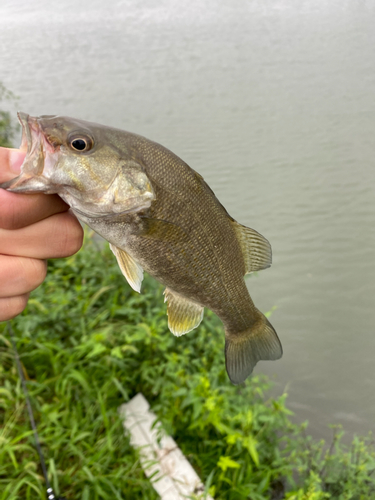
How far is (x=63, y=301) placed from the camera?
118 inches

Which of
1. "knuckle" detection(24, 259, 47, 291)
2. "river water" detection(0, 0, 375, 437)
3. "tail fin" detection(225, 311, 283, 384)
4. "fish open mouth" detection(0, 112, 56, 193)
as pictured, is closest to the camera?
"fish open mouth" detection(0, 112, 56, 193)

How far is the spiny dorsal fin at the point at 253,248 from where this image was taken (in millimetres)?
1481

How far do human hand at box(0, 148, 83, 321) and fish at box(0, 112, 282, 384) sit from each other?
77 mm

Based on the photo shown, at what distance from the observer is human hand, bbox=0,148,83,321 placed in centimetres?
121

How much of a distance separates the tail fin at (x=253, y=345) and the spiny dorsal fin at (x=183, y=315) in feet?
0.65

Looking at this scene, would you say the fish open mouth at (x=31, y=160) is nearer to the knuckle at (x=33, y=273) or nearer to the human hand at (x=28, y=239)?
the human hand at (x=28, y=239)

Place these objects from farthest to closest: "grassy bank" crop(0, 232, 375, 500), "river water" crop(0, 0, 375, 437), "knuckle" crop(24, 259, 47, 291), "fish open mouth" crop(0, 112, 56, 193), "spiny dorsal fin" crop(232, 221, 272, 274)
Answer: "river water" crop(0, 0, 375, 437) → "grassy bank" crop(0, 232, 375, 500) → "spiny dorsal fin" crop(232, 221, 272, 274) → "knuckle" crop(24, 259, 47, 291) → "fish open mouth" crop(0, 112, 56, 193)

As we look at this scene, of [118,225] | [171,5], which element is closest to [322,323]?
[118,225]

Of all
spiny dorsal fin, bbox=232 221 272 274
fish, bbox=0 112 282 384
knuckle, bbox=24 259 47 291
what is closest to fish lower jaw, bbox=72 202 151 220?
fish, bbox=0 112 282 384

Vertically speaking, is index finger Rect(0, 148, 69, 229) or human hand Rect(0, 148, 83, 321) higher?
index finger Rect(0, 148, 69, 229)

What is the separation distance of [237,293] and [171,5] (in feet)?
47.6

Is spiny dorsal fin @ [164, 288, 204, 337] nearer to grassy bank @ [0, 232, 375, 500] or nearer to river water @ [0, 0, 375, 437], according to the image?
grassy bank @ [0, 232, 375, 500]

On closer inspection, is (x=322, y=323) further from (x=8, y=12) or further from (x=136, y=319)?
(x=8, y=12)

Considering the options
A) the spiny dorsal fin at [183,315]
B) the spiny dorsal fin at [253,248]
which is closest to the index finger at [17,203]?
the spiny dorsal fin at [183,315]
